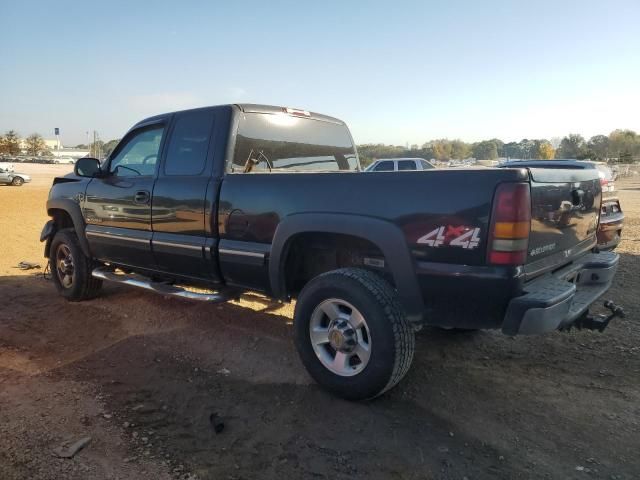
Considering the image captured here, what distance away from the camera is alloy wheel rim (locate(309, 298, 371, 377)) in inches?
126

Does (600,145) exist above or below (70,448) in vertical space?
above

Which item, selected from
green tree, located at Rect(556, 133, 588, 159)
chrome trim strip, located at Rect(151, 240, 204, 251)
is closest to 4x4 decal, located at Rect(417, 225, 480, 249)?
chrome trim strip, located at Rect(151, 240, 204, 251)

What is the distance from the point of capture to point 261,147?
435 cm

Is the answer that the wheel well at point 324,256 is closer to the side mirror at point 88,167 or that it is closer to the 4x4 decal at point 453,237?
the 4x4 decal at point 453,237

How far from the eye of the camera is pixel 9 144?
90562 mm

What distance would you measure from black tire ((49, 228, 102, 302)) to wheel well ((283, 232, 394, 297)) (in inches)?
118

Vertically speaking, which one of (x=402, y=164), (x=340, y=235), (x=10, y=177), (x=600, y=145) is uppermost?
(x=600, y=145)

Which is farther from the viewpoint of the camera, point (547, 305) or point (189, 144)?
point (189, 144)

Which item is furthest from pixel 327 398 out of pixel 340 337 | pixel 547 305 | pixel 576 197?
pixel 576 197

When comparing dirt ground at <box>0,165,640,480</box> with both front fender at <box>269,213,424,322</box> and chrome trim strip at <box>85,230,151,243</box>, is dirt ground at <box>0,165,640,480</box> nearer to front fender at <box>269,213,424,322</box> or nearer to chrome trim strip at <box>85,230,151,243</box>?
front fender at <box>269,213,424,322</box>

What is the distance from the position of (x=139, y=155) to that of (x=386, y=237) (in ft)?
10.1

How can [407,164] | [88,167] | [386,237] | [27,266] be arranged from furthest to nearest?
1. [407,164]
2. [27,266]
3. [88,167]
4. [386,237]

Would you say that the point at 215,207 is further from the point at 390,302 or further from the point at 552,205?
the point at 552,205

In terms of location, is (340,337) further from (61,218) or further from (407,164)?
(407,164)
